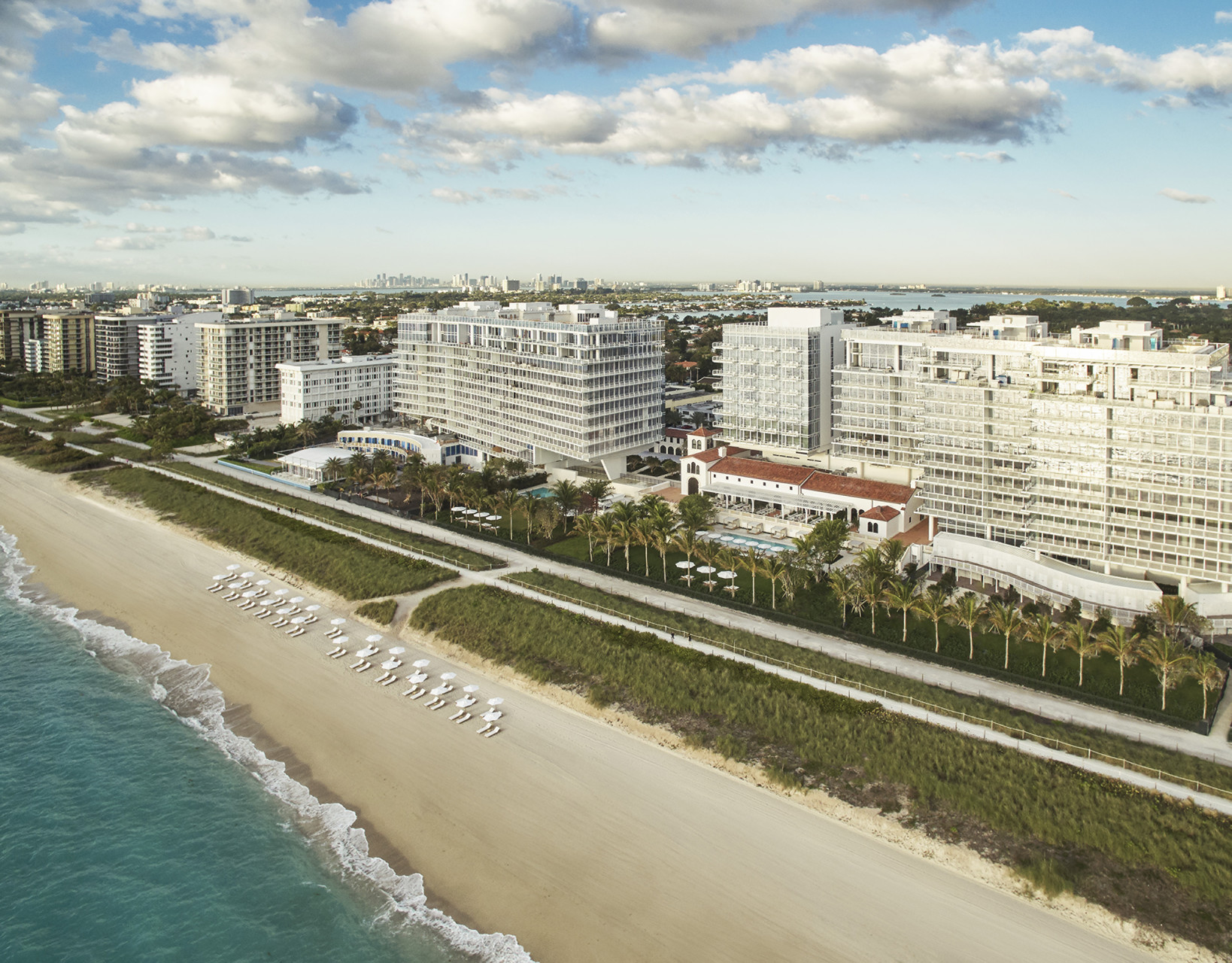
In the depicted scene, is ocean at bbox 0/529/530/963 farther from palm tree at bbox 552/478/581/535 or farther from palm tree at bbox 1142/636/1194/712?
palm tree at bbox 1142/636/1194/712

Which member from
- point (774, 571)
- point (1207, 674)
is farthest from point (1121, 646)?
point (774, 571)

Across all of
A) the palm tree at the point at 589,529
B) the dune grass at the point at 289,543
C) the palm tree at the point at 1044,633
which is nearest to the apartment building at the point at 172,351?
the dune grass at the point at 289,543

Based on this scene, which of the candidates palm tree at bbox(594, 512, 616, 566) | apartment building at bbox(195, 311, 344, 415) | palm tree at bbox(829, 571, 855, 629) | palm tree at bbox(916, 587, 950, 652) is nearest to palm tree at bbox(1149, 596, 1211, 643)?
palm tree at bbox(916, 587, 950, 652)

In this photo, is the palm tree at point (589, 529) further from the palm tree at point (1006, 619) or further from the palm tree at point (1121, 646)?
the palm tree at point (1121, 646)

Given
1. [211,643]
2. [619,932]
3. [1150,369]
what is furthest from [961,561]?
[211,643]

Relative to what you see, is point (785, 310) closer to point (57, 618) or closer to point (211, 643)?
point (211, 643)

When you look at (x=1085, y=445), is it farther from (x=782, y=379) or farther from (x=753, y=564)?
(x=782, y=379)
